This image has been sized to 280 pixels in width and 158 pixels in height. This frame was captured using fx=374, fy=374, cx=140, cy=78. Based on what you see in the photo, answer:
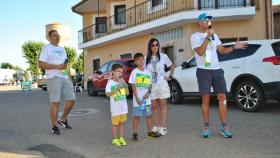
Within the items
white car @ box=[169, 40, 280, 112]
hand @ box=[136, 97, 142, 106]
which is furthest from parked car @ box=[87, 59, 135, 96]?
hand @ box=[136, 97, 142, 106]

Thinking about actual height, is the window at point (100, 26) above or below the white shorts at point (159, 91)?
above

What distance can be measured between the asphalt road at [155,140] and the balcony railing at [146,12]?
316 inches

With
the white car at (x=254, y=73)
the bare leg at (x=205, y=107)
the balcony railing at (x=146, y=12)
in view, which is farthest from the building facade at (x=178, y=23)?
the bare leg at (x=205, y=107)

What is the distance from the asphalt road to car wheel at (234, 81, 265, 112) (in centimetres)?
22

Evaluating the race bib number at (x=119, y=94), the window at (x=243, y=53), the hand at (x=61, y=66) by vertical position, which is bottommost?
the race bib number at (x=119, y=94)

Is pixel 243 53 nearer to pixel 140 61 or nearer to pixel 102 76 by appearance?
pixel 140 61

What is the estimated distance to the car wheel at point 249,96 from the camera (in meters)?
8.58

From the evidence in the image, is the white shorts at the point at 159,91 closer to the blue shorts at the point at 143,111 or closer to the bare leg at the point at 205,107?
the blue shorts at the point at 143,111

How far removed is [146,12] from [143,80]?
13.7 meters

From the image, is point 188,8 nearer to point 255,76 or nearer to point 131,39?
point 131,39

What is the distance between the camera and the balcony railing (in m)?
16.1

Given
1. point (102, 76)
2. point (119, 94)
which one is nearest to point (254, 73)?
point (119, 94)

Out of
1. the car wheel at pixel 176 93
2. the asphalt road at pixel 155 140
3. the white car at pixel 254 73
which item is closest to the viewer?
the asphalt road at pixel 155 140

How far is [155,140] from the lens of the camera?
6125mm
